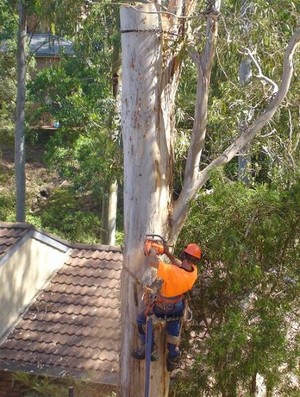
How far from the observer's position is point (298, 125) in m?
8.81

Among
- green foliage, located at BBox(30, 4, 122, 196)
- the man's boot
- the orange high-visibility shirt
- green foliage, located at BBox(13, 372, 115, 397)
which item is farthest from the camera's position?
green foliage, located at BBox(30, 4, 122, 196)

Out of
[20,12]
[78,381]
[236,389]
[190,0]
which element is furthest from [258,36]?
[20,12]

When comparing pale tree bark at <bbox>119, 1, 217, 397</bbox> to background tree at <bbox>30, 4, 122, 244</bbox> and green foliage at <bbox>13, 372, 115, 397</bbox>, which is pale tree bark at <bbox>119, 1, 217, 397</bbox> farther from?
background tree at <bbox>30, 4, 122, 244</bbox>

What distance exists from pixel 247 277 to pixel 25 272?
4.69 m

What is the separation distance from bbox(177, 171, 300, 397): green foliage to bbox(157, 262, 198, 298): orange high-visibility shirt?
2.41 ft

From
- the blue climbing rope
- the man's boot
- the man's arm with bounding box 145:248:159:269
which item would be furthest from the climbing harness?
the man's arm with bounding box 145:248:159:269

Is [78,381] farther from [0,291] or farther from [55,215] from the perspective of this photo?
[55,215]

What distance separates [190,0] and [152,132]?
1452mm

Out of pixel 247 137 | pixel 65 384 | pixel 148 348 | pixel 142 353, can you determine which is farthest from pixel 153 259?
pixel 65 384

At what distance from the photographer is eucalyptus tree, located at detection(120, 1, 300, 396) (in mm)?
6160

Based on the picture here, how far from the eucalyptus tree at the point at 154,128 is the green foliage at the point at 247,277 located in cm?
39

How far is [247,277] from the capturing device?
21.8 feet

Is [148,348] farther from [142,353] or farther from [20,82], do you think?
[20,82]

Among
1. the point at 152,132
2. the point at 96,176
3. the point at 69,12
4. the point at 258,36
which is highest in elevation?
the point at 69,12
